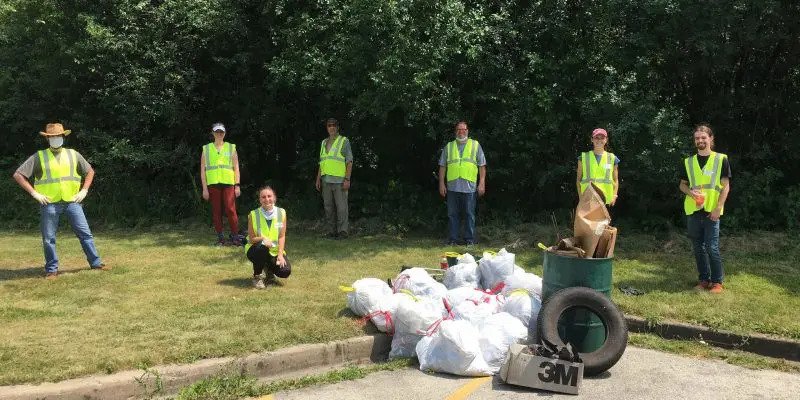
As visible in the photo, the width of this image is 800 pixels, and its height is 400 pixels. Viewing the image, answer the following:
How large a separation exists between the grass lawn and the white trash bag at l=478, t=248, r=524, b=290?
122 cm

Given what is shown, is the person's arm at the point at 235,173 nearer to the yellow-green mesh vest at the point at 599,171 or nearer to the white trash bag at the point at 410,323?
the yellow-green mesh vest at the point at 599,171

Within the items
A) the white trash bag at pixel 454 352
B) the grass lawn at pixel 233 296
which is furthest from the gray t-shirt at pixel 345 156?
the white trash bag at pixel 454 352

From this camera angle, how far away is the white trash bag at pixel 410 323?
5594 mm

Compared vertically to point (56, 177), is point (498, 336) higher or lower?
lower

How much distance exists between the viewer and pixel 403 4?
33.7 ft

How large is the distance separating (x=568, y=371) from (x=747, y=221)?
275 inches

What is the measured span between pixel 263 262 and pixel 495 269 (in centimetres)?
250

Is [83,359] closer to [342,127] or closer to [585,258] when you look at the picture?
[585,258]

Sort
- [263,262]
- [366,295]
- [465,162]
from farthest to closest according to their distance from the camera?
[465,162] < [263,262] < [366,295]

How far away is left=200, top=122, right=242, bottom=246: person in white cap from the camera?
33.8ft

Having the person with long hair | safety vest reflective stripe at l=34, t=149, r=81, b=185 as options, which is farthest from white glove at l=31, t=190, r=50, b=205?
Result: the person with long hair

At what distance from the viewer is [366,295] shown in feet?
19.8

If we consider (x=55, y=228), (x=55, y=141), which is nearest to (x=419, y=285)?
(x=55, y=228)

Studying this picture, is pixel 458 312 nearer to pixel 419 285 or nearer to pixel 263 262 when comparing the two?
pixel 419 285
